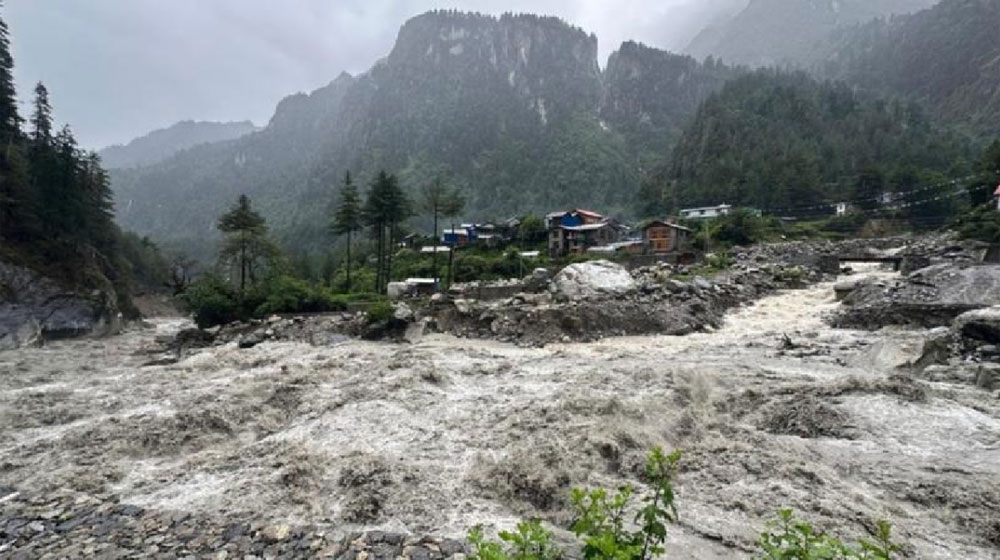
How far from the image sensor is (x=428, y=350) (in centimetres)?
1945

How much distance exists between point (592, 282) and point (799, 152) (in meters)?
74.3

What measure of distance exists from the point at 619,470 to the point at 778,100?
123387mm

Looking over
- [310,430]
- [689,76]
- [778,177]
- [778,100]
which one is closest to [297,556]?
[310,430]

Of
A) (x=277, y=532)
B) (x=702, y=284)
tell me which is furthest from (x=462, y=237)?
(x=277, y=532)

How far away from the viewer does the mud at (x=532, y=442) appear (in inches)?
279

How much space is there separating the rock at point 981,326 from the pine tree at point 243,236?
134 feet

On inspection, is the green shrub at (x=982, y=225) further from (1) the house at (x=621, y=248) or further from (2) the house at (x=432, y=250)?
(2) the house at (x=432, y=250)

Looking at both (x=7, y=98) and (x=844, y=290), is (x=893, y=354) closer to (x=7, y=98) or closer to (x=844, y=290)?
(x=844, y=290)

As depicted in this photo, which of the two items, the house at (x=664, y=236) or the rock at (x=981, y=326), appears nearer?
the rock at (x=981, y=326)

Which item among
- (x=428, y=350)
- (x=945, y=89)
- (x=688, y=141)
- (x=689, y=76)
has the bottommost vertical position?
(x=428, y=350)

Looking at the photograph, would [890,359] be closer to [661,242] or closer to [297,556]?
[297,556]

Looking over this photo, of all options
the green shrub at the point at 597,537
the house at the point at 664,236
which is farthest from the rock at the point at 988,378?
the house at the point at 664,236

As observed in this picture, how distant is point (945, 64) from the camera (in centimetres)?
13988

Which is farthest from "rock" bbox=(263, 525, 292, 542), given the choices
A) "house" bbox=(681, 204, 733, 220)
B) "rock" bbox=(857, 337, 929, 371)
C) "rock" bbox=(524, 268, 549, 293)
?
"house" bbox=(681, 204, 733, 220)
